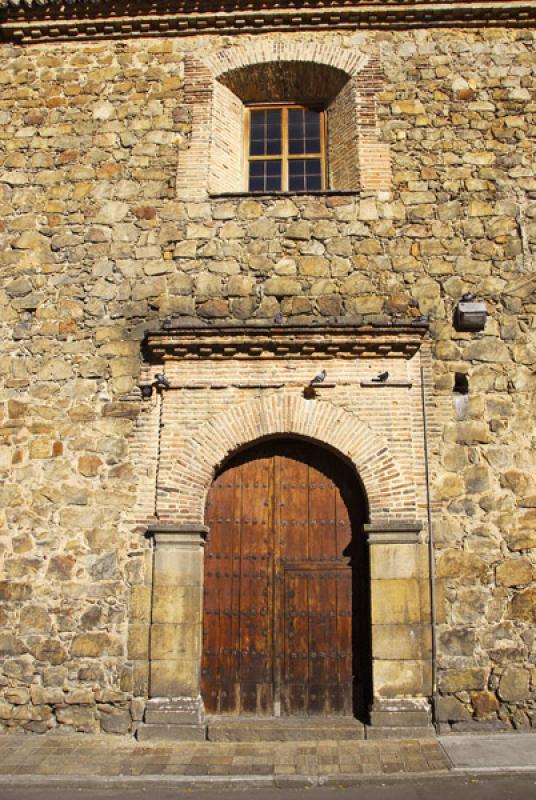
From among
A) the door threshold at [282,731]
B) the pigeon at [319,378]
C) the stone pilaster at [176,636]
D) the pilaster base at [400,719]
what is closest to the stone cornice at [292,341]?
the pigeon at [319,378]

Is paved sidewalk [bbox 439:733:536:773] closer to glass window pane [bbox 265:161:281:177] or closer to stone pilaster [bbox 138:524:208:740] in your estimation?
stone pilaster [bbox 138:524:208:740]

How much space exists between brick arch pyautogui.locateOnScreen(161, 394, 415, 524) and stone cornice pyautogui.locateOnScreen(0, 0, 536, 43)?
435 cm

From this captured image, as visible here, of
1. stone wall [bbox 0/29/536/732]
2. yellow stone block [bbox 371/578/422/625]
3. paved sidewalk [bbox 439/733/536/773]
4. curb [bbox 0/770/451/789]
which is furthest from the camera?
stone wall [bbox 0/29/536/732]

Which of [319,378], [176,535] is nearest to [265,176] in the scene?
[319,378]

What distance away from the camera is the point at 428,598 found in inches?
226

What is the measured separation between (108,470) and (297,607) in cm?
217

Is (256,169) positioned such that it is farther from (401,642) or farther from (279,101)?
(401,642)

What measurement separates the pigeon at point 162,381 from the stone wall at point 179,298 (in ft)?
0.93

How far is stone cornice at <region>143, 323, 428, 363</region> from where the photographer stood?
614cm

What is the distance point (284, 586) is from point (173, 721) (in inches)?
57.6

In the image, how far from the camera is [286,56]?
7.15 metres

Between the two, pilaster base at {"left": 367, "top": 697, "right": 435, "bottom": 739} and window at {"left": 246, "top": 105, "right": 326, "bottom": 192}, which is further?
window at {"left": 246, "top": 105, "right": 326, "bottom": 192}

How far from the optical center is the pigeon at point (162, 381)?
6.17 metres

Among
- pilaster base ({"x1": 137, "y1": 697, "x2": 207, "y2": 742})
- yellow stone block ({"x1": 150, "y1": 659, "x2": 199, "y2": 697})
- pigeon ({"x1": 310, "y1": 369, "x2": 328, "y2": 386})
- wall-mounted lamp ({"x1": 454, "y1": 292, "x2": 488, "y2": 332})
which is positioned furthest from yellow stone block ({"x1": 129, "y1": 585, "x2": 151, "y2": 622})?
wall-mounted lamp ({"x1": 454, "y1": 292, "x2": 488, "y2": 332})
